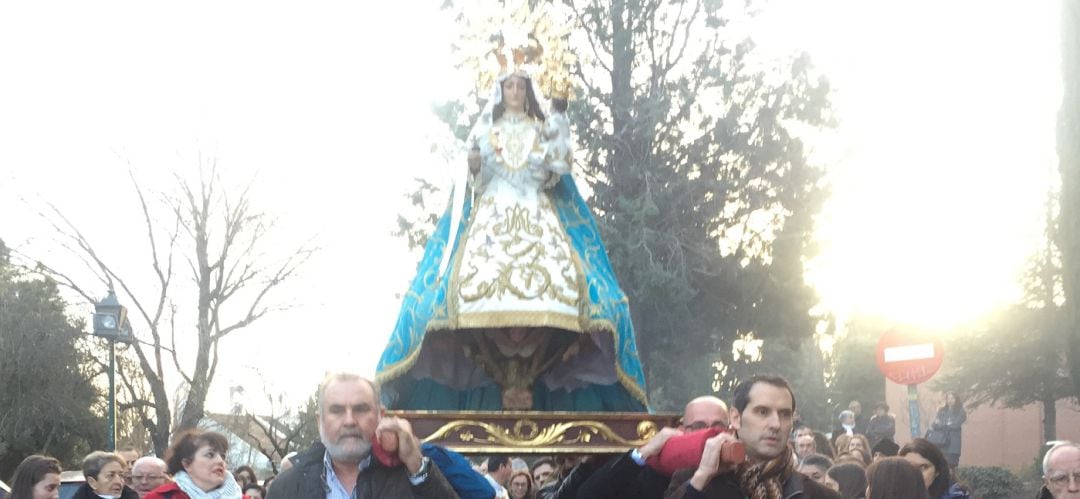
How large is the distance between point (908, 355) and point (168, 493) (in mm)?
6819

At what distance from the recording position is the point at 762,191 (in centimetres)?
2577

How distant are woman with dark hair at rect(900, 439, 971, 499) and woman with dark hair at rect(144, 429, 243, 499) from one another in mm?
3146

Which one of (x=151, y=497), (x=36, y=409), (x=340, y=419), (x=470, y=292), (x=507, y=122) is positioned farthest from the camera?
(x=36, y=409)

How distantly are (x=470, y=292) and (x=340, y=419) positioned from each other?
A: 479 cm

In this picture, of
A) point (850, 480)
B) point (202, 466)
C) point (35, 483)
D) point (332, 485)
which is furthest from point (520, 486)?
point (332, 485)

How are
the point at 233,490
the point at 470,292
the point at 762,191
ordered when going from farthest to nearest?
1. the point at 762,191
2. the point at 470,292
3. the point at 233,490

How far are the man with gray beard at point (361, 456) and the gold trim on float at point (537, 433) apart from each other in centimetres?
316

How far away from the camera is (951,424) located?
14047mm

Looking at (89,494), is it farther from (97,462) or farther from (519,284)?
(519,284)

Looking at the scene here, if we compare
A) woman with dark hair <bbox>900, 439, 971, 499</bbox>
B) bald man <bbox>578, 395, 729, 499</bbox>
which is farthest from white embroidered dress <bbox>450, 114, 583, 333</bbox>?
bald man <bbox>578, 395, 729, 499</bbox>

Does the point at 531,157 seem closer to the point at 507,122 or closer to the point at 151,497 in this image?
the point at 507,122

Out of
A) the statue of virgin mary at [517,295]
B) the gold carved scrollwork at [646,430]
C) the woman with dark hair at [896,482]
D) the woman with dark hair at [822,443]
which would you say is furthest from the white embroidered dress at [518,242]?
the woman with dark hair at [896,482]

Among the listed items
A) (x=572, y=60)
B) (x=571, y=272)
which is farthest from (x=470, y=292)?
(x=572, y=60)

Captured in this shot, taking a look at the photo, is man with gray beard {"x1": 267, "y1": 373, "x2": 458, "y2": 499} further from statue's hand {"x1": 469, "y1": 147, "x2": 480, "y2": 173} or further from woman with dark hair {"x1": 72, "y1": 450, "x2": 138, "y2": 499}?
statue's hand {"x1": 469, "y1": 147, "x2": 480, "y2": 173}
